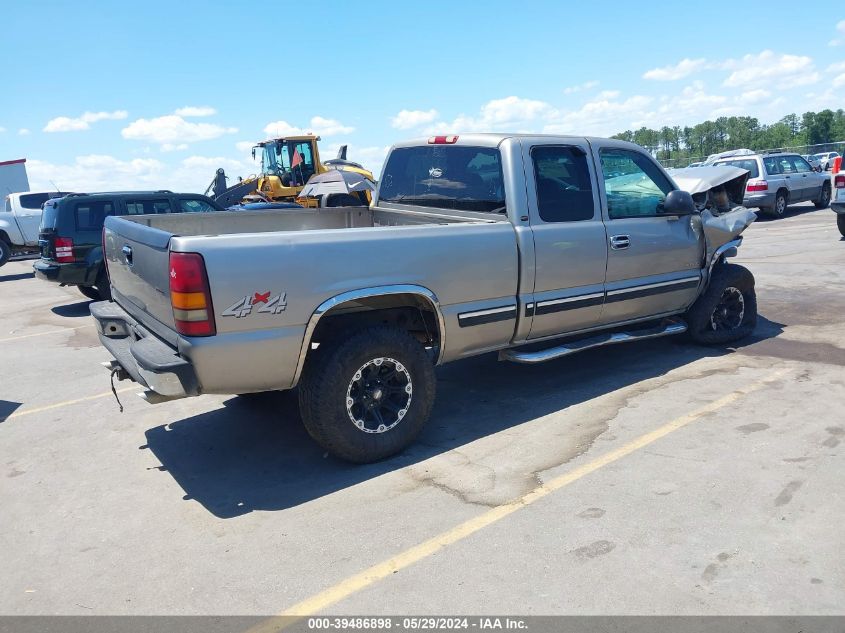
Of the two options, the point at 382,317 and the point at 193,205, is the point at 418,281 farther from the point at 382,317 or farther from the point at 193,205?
the point at 193,205

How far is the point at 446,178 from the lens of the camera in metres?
5.54

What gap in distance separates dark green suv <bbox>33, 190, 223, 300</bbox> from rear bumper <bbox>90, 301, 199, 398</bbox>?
18.7ft

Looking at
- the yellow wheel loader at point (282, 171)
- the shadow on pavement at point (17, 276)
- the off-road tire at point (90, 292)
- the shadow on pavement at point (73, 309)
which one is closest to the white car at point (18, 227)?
the shadow on pavement at point (17, 276)

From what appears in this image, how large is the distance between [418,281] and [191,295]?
1410 millimetres

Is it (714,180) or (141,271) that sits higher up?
(714,180)

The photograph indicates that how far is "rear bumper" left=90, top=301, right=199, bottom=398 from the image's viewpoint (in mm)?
3703

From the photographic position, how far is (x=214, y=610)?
2949mm

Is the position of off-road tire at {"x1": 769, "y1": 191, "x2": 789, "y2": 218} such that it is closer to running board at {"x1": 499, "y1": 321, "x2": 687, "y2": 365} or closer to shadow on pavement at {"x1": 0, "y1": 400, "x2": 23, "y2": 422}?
running board at {"x1": 499, "y1": 321, "x2": 687, "y2": 365}

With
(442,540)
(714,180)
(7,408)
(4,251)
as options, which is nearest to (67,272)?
(7,408)

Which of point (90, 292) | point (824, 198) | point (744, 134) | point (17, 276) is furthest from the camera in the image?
point (744, 134)

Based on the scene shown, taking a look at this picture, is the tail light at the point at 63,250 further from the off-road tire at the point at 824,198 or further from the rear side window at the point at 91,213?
the off-road tire at the point at 824,198

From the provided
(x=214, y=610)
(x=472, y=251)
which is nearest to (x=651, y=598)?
(x=214, y=610)

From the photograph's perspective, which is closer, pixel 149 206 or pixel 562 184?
pixel 562 184
